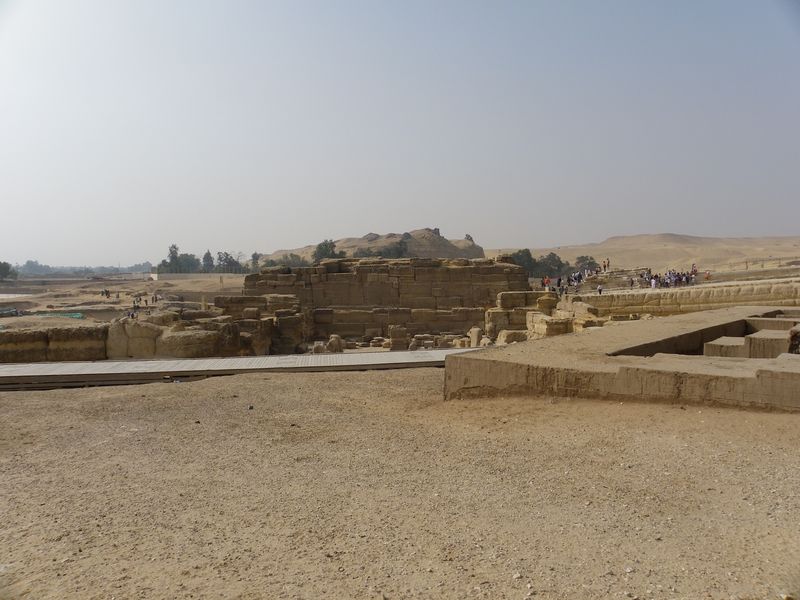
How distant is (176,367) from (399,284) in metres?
13.6

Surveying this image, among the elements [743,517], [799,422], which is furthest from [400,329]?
[743,517]

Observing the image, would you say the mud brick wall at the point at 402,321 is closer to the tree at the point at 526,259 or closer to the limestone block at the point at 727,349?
the limestone block at the point at 727,349

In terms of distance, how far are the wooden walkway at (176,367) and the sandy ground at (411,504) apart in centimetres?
263

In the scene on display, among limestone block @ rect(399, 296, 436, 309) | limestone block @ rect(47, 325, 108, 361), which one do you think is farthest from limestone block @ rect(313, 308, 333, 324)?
limestone block @ rect(47, 325, 108, 361)

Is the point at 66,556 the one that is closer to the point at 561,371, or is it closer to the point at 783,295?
the point at 561,371

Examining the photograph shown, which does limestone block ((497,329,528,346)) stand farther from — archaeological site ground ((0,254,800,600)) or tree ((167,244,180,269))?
tree ((167,244,180,269))

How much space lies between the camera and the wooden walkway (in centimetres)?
821

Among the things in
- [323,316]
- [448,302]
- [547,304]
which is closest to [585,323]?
[547,304]

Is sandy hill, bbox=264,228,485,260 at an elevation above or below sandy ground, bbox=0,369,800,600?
above

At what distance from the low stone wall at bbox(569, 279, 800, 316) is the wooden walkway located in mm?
6232

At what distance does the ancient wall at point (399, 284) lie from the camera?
843 inches

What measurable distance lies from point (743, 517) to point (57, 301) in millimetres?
49578

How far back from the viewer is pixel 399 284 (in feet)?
72.5

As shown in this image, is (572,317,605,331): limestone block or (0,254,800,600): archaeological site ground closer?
(0,254,800,600): archaeological site ground
